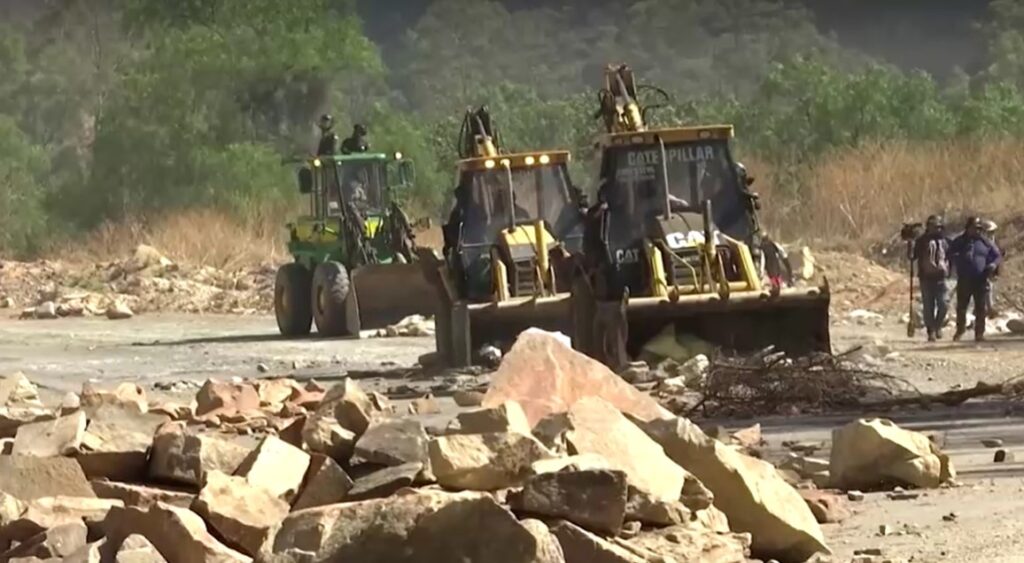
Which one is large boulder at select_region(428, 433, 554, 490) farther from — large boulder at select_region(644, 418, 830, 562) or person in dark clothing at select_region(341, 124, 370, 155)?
person in dark clothing at select_region(341, 124, 370, 155)

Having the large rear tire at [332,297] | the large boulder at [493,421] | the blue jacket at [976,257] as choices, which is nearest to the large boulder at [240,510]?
the large boulder at [493,421]

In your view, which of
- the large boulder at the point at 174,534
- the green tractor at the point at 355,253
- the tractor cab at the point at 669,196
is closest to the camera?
the large boulder at the point at 174,534

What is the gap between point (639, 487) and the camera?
9352mm

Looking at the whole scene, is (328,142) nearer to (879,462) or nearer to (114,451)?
(879,462)

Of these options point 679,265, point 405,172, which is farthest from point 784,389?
point 405,172

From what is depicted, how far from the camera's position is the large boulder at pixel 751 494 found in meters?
9.79

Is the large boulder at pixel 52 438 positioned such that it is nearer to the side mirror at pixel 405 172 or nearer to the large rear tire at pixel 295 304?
the side mirror at pixel 405 172

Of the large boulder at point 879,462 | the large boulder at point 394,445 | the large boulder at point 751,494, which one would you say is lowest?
the large boulder at point 879,462

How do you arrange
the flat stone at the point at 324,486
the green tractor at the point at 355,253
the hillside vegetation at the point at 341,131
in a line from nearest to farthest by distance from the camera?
the flat stone at the point at 324,486 → the green tractor at the point at 355,253 → the hillside vegetation at the point at 341,131

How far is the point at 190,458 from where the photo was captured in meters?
10.4

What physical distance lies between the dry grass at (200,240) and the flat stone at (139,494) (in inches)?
1477

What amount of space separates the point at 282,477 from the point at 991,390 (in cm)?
862

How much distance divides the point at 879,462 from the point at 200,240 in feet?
130

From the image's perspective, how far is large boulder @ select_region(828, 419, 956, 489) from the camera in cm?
1185
